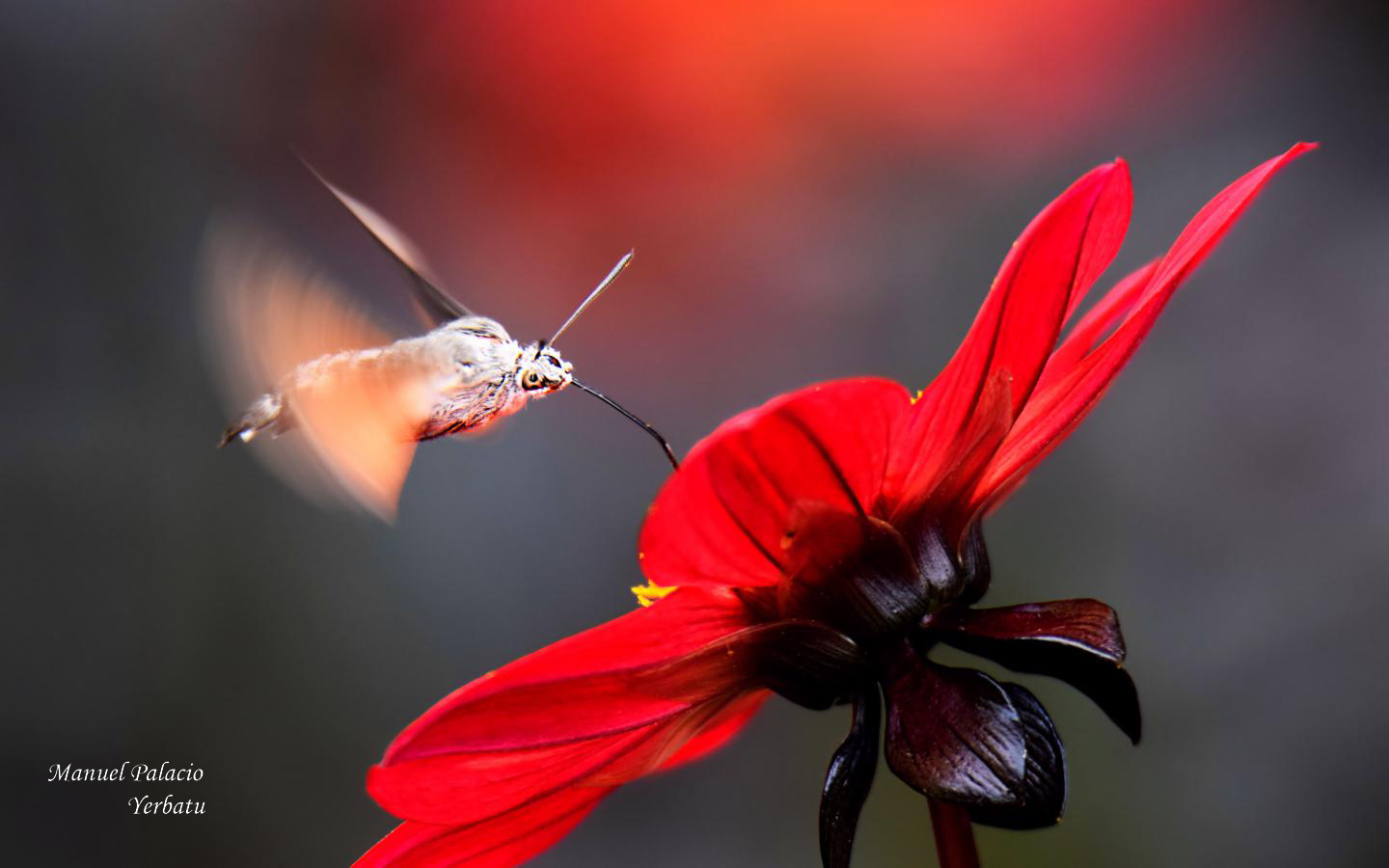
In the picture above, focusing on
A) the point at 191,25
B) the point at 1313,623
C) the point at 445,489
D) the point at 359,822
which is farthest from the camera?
the point at 191,25

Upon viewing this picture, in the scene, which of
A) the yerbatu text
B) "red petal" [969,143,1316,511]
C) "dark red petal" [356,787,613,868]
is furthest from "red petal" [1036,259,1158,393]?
the yerbatu text

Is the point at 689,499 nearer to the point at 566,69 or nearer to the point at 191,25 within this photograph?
the point at 566,69

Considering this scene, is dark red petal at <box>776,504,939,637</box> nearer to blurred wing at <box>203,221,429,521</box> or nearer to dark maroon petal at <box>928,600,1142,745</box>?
dark maroon petal at <box>928,600,1142,745</box>

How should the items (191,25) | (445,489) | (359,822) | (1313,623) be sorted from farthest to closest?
1. (191,25)
2. (445,489)
3. (359,822)
4. (1313,623)

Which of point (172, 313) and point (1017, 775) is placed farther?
point (172, 313)

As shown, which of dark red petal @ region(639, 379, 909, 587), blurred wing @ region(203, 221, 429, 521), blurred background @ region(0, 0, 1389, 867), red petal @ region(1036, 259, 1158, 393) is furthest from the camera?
blurred background @ region(0, 0, 1389, 867)

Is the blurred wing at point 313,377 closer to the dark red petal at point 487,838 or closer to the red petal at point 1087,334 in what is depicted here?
the dark red petal at point 487,838

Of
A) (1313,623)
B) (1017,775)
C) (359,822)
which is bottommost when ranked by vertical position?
(1017,775)

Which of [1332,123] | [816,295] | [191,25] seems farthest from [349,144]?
[1332,123]
